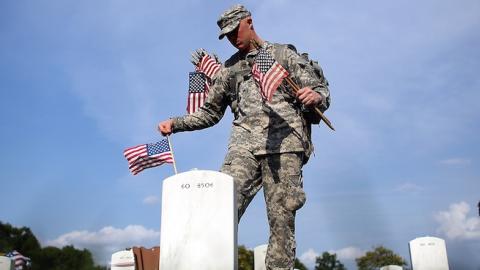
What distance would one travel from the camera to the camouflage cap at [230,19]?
4.11 meters

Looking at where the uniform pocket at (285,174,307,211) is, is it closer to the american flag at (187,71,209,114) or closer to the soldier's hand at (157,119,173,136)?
the soldier's hand at (157,119,173,136)

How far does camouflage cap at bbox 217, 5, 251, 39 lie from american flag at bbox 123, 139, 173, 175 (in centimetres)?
172

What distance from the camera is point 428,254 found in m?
9.27

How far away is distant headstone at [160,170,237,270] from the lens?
11.0ft

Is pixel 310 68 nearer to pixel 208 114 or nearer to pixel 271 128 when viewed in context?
pixel 271 128

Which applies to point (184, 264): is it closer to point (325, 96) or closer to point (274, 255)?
point (274, 255)

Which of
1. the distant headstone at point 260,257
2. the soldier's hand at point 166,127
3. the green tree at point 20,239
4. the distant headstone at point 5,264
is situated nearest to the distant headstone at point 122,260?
the distant headstone at point 5,264

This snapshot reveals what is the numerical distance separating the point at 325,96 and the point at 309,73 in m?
0.32

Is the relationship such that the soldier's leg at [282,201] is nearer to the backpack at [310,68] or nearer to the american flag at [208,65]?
the backpack at [310,68]

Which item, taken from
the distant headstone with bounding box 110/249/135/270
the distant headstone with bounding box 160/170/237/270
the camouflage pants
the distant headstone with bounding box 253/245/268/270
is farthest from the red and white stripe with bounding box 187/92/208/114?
the distant headstone with bounding box 253/245/268/270

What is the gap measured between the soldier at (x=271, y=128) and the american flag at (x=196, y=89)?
7.83ft

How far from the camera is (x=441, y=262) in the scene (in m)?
9.19

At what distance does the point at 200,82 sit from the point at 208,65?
1.02 metres

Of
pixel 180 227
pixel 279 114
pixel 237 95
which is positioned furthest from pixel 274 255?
pixel 237 95
